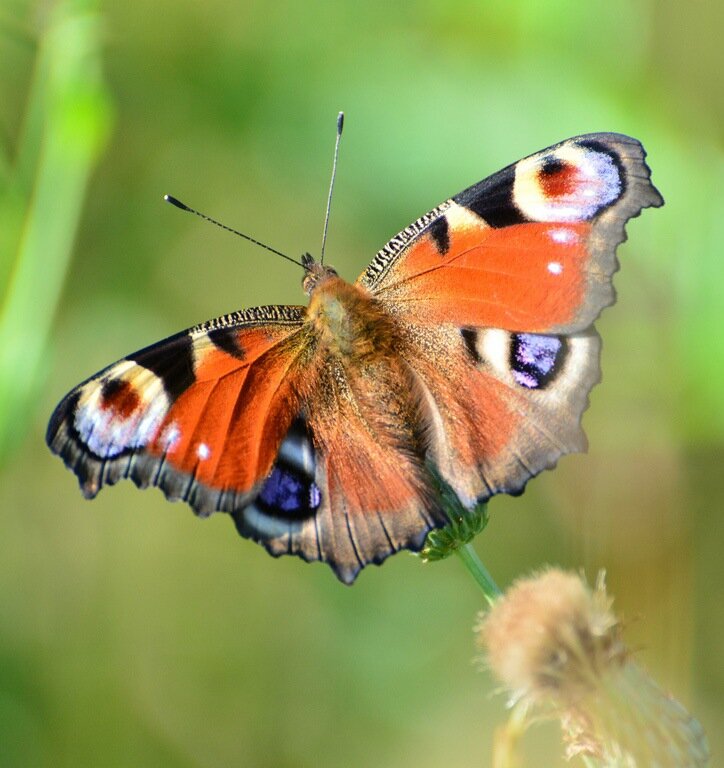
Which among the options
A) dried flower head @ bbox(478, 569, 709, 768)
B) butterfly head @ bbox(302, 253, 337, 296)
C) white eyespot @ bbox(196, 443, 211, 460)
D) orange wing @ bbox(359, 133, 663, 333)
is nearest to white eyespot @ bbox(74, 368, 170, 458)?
white eyespot @ bbox(196, 443, 211, 460)

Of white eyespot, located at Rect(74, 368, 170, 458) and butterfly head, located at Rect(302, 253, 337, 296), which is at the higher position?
butterfly head, located at Rect(302, 253, 337, 296)

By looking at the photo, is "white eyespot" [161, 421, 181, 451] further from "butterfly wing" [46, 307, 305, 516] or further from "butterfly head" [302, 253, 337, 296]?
"butterfly head" [302, 253, 337, 296]

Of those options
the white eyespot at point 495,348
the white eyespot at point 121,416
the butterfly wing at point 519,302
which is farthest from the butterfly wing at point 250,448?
the white eyespot at point 495,348

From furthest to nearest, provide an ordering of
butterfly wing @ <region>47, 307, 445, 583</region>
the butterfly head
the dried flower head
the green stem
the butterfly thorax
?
the butterfly head → the butterfly thorax → butterfly wing @ <region>47, 307, 445, 583</region> → the green stem → the dried flower head

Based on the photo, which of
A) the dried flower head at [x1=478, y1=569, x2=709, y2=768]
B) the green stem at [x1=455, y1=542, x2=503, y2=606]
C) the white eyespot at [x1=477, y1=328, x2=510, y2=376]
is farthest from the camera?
the white eyespot at [x1=477, y1=328, x2=510, y2=376]

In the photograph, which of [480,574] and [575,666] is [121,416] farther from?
[575,666]

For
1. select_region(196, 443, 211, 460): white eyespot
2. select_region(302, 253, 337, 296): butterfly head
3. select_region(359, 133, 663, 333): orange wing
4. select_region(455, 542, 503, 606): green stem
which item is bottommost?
select_region(455, 542, 503, 606): green stem

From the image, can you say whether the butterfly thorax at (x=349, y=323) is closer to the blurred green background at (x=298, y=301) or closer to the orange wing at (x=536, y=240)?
the orange wing at (x=536, y=240)

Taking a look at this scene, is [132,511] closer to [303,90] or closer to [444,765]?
[444,765]
